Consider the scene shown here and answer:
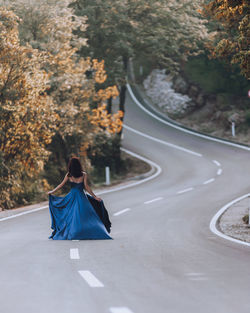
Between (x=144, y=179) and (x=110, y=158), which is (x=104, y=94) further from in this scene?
(x=110, y=158)

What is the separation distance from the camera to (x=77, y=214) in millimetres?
12438

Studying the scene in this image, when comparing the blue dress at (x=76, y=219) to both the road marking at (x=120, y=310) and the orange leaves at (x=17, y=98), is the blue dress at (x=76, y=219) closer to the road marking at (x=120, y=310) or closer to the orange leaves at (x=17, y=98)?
the road marking at (x=120, y=310)

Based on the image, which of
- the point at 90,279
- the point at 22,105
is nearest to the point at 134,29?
the point at 22,105

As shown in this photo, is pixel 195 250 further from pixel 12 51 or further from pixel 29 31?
pixel 29 31

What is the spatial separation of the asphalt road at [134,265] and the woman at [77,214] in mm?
365

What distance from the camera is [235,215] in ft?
57.3

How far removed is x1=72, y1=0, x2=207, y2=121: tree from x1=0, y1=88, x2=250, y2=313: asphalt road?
1360 cm

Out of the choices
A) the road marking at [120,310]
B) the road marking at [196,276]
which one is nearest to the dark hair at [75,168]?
the road marking at [196,276]

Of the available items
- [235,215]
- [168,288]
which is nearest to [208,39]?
[235,215]

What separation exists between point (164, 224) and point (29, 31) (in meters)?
12.7

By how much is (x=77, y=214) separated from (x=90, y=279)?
4660mm

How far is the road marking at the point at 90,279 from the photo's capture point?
294 inches

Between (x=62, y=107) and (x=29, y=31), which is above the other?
(x=29, y=31)

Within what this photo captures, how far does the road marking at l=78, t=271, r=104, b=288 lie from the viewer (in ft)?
24.5
